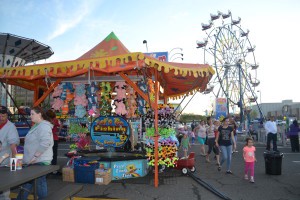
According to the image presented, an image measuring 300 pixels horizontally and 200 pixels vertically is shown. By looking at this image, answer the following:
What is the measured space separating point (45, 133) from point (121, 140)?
3386 millimetres

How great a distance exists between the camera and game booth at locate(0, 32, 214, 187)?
5.93m

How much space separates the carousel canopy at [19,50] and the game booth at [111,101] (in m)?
9.94

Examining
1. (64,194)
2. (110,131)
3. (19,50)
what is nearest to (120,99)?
(110,131)

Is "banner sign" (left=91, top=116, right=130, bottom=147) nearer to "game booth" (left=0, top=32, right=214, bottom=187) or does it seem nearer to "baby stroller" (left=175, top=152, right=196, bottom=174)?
"game booth" (left=0, top=32, right=214, bottom=187)

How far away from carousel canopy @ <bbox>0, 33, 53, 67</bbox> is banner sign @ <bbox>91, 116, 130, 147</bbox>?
38.1 feet

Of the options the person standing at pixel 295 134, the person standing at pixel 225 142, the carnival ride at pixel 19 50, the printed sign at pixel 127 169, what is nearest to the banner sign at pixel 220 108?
the person standing at pixel 295 134

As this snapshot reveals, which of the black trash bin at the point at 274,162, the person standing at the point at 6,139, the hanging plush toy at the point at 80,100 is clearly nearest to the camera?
the person standing at the point at 6,139

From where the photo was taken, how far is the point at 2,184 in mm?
2664

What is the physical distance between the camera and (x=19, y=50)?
61.1ft

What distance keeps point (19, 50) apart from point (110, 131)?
14.7m

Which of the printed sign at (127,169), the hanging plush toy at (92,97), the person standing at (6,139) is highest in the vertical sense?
the hanging plush toy at (92,97)

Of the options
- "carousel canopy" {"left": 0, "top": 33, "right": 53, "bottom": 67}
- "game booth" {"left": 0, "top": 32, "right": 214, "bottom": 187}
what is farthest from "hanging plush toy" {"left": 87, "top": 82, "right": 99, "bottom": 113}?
"carousel canopy" {"left": 0, "top": 33, "right": 53, "bottom": 67}

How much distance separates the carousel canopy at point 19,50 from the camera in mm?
16594

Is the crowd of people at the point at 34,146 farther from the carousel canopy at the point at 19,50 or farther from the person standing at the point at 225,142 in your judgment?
the carousel canopy at the point at 19,50
